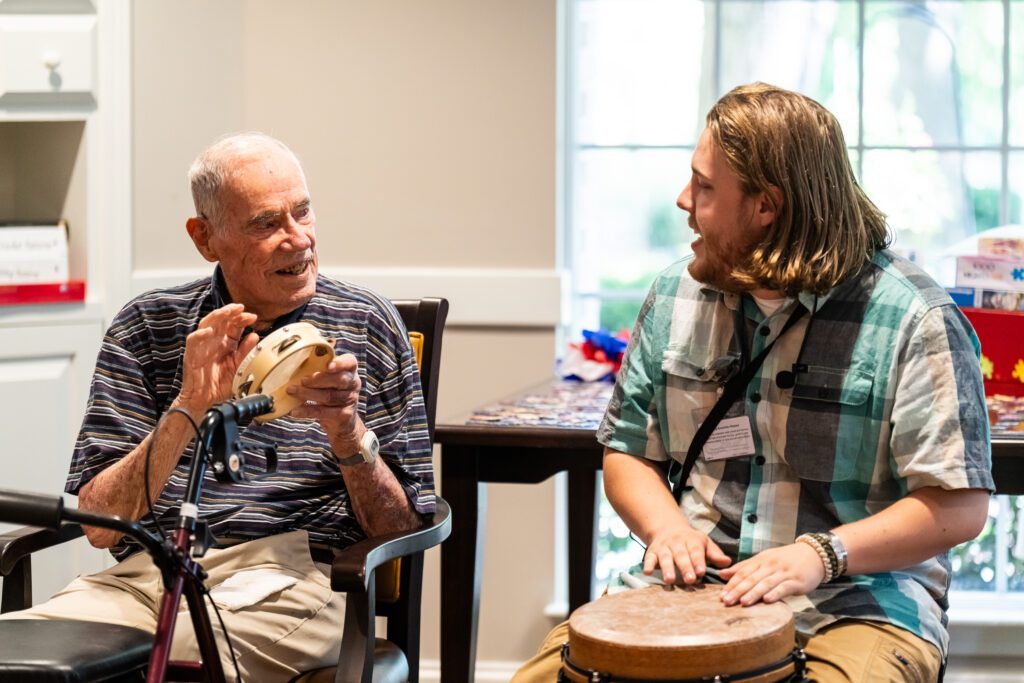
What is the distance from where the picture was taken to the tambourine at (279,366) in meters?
1.63

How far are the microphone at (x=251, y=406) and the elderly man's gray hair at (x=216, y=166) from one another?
0.67 m

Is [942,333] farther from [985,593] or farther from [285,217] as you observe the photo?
[985,593]

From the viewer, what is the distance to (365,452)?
6.30 feet

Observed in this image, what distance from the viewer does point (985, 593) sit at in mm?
3494

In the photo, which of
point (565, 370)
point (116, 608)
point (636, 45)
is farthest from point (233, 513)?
point (636, 45)

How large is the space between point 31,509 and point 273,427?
2.90ft

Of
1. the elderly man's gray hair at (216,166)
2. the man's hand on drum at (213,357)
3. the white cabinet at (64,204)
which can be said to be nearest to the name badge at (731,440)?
the man's hand on drum at (213,357)

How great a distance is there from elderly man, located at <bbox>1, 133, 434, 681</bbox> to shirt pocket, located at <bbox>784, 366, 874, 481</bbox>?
1.91 feet

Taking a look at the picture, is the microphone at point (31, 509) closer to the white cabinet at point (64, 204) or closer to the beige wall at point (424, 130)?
the white cabinet at point (64, 204)

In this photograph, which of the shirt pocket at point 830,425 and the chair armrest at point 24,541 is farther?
the chair armrest at point 24,541

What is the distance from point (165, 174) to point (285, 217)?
1323 mm

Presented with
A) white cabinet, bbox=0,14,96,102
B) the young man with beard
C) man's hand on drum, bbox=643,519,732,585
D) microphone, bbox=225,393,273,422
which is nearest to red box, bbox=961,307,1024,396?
the young man with beard

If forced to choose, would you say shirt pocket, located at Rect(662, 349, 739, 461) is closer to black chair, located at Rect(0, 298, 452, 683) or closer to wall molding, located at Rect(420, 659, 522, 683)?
black chair, located at Rect(0, 298, 452, 683)

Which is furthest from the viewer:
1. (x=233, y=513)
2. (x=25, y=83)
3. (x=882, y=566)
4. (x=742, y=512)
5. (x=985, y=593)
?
(x=985, y=593)
